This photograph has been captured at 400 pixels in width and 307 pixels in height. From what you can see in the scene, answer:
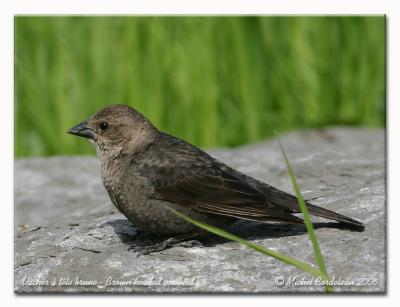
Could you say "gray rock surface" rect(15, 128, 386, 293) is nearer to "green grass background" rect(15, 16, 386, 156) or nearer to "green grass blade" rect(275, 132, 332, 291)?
"green grass blade" rect(275, 132, 332, 291)

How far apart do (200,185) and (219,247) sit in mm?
427

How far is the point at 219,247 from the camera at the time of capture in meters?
5.74

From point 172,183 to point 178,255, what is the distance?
49cm


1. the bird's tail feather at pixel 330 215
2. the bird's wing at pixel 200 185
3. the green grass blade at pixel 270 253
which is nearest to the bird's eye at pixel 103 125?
the bird's wing at pixel 200 185

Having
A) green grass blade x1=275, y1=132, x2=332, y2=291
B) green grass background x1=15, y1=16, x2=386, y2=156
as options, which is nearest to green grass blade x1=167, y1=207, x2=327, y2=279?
green grass blade x1=275, y1=132, x2=332, y2=291

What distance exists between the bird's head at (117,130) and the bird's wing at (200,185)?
17cm

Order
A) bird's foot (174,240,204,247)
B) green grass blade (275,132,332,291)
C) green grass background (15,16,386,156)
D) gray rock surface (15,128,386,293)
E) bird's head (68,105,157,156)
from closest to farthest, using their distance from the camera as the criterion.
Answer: green grass blade (275,132,332,291) → gray rock surface (15,128,386,293) → bird's foot (174,240,204,247) → bird's head (68,105,157,156) → green grass background (15,16,386,156)

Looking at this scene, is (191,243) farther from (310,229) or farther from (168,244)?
(310,229)

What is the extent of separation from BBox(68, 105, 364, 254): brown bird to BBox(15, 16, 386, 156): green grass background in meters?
1.64

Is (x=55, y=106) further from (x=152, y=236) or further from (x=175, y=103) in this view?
(x=152, y=236)

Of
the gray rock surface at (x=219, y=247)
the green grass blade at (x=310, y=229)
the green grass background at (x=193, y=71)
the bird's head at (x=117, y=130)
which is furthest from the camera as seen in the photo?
the green grass background at (x=193, y=71)

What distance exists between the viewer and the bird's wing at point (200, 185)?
18.6ft

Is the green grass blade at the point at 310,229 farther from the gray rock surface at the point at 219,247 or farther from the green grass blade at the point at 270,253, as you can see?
the gray rock surface at the point at 219,247

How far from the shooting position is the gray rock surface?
540cm
